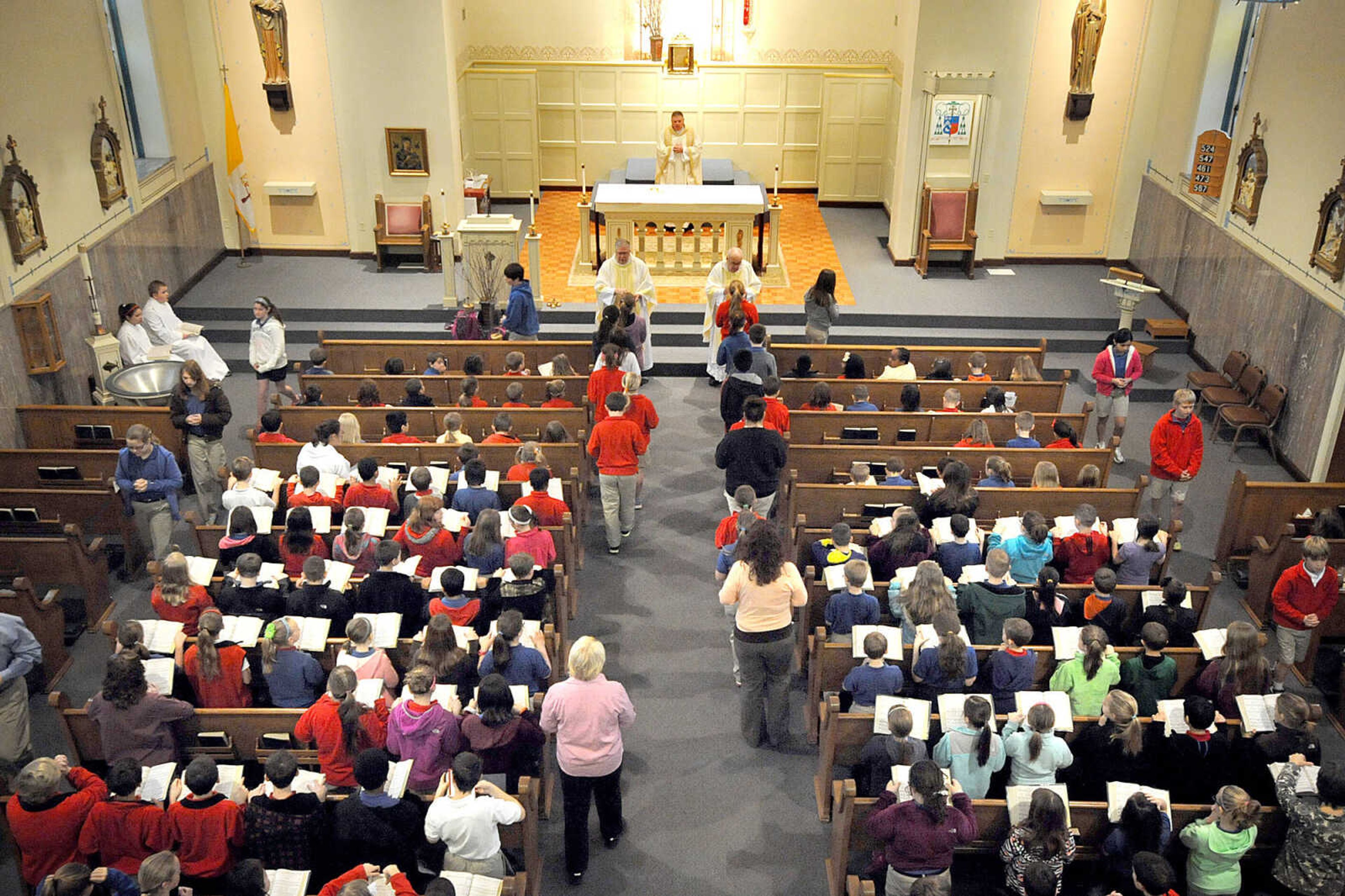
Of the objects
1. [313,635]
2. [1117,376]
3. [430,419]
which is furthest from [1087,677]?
[430,419]

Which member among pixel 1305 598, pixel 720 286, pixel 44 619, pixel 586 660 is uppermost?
pixel 720 286

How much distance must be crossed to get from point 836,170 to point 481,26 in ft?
19.5

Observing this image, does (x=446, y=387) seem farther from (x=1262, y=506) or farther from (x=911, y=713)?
(x=1262, y=506)

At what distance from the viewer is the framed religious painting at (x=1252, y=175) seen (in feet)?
39.1

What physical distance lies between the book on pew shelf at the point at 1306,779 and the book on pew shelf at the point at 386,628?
16.2ft

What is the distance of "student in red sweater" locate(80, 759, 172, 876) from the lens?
5.44 m

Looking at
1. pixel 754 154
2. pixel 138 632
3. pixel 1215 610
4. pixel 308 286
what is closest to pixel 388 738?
pixel 138 632

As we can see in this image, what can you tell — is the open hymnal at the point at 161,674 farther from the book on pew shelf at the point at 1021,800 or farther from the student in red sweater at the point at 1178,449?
the student in red sweater at the point at 1178,449

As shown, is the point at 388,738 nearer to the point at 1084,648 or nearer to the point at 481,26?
the point at 1084,648

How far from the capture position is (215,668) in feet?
21.1

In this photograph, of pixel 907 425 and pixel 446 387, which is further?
pixel 446 387

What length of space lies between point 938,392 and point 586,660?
583 cm

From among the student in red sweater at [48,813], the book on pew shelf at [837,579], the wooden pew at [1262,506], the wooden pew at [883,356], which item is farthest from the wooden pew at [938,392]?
the student in red sweater at [48,813]

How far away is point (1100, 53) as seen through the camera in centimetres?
1469
